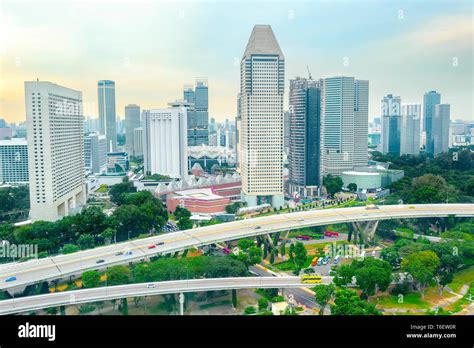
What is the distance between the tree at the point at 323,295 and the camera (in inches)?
146

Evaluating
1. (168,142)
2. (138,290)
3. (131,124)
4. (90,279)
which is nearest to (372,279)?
(138,290)

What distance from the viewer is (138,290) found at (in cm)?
378

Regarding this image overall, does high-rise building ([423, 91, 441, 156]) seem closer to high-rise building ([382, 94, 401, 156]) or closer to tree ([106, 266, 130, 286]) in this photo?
high-rise building ([382, 94, 401, 156])

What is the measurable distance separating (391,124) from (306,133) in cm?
637

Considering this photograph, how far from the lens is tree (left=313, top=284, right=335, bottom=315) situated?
3705 mm

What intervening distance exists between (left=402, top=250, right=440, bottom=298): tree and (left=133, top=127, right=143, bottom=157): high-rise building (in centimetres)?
1617

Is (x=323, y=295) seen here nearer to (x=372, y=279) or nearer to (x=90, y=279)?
(x=372, y=279)

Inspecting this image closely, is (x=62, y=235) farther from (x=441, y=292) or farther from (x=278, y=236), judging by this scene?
(x=441, y=292)

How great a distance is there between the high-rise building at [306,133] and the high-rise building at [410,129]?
16.6ft

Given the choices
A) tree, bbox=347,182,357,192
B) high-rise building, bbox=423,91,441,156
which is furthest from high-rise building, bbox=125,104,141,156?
high-rise building, bbox=423,91,441,156

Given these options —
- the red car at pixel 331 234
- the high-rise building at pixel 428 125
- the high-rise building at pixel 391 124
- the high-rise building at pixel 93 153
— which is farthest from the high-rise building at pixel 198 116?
the red car at pixel 331 234

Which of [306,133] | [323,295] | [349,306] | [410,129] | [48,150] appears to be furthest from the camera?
[410,129]

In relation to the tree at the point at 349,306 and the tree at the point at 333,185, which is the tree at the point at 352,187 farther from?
the tree at the point at 349,306
